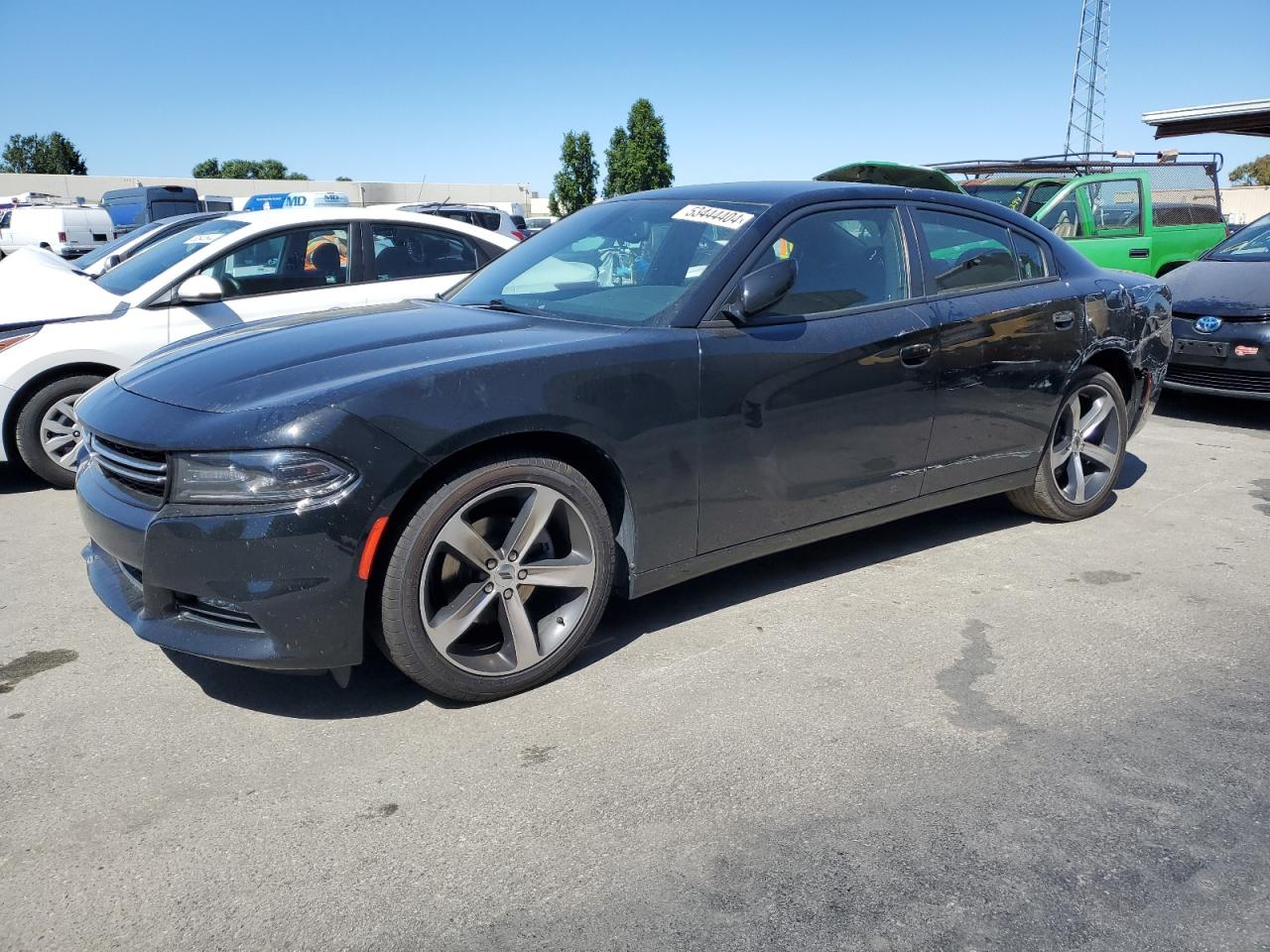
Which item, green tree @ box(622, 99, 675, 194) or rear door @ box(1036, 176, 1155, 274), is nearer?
rear door @ box(1036, 176, 1155, 274)

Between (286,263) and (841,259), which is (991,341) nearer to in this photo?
(841,259)

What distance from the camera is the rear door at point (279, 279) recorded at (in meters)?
6.28

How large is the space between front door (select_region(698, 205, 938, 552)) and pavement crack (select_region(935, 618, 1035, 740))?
2.23 feet

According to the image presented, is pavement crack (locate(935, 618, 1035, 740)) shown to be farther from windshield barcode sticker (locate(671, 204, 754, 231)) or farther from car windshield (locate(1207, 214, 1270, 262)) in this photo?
car windshield (locate(1207, 214, 1270, 262))

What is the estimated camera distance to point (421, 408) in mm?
2980

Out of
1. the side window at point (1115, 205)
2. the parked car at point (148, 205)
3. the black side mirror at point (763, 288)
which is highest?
the parked car at point (148, 205)

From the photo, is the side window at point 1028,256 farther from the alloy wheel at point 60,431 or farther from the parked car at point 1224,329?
the alloy wheel at point 60,431

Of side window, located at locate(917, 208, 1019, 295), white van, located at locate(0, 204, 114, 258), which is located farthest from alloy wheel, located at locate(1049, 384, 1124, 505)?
white van, located at locate(0, 204, 114, 258)

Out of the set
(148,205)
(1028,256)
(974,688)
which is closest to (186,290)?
(1028,256)

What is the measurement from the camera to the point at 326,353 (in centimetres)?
329

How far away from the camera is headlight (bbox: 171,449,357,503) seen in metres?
2.84

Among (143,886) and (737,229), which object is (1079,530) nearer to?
(737,229)

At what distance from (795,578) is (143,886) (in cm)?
280

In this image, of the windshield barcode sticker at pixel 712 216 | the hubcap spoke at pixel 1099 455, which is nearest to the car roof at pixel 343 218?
the windshield barcode sticker at pixel 712 216
